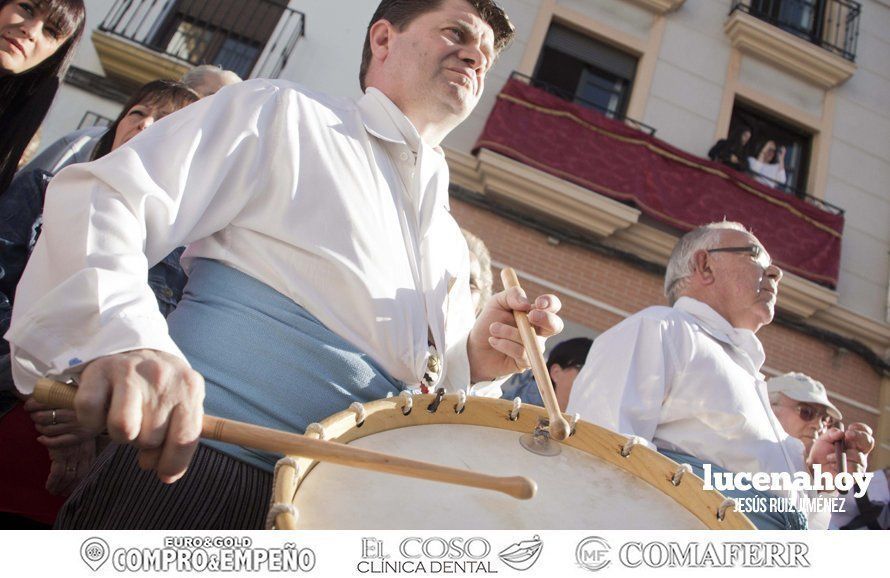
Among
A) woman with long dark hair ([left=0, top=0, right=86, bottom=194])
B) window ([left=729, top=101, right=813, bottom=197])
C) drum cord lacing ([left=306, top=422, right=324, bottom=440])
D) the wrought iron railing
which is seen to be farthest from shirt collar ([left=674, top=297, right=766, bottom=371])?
window ([left=729, top=101, right=813, bottom=197])

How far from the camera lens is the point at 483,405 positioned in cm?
122

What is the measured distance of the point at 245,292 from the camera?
122 centimetres

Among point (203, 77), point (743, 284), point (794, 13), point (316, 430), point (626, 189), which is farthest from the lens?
point (794, 13)

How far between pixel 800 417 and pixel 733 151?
→ 15.8ft

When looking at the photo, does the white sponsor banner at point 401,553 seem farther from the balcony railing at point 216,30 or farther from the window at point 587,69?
the window at point 587,69

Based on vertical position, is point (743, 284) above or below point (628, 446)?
above

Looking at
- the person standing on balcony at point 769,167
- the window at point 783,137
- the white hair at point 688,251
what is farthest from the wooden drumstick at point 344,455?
the window at point 783,137

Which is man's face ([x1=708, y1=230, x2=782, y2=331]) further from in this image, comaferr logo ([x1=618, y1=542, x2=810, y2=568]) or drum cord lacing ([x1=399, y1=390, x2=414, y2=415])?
drum cord lacing ([x1=399, y1=390, x2=414, y2=415])

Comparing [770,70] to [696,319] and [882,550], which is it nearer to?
[696,319]

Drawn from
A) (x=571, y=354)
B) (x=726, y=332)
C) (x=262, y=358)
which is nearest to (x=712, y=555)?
(x=262, y=358)

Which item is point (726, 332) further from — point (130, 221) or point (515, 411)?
point (130, 221)

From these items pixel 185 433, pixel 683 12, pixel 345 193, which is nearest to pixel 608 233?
pixel 683 12

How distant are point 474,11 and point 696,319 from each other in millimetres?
1395

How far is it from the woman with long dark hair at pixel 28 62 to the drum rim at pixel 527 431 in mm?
1455
